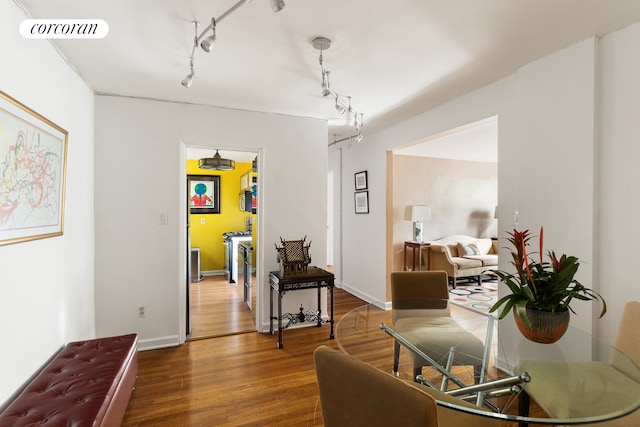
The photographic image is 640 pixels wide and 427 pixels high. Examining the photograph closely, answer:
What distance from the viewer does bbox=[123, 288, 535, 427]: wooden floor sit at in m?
2.12

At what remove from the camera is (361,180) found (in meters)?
4.87

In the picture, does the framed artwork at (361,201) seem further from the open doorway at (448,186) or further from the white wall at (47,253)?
the white wall at (47,253)

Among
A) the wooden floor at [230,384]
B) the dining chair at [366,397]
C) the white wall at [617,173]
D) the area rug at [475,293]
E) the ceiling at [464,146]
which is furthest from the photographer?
the area rug at [475,293]

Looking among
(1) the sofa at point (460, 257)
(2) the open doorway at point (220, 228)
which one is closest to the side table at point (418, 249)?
(1) the sofa at point (460, 257)

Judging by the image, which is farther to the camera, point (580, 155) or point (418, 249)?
point (418, 249)

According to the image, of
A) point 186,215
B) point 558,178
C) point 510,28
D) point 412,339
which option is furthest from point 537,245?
point 186,215

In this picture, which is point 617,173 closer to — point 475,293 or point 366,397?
point 366,397

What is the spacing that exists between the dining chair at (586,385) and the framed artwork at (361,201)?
3.27 m

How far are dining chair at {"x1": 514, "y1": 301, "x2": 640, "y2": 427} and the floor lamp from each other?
3.61 m

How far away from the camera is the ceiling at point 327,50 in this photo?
5.84 ft

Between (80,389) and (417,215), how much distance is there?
465 cm

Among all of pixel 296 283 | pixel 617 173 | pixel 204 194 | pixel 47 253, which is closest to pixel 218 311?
pixel 296 283

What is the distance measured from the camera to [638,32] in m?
1.93

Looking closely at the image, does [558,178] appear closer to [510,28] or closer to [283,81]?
[510,28]
